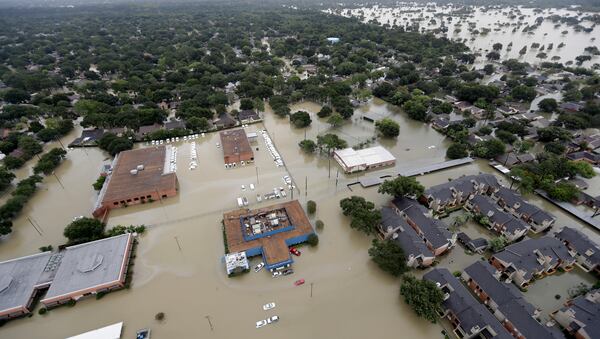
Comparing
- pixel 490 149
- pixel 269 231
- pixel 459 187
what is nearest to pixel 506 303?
pixel 459 187

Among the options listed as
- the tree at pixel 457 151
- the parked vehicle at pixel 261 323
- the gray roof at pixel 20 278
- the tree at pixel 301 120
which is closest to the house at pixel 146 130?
the tree at pixel 301 120

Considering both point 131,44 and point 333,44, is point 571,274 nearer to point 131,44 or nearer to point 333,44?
point 333,44

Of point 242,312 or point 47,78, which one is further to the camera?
point 47,78

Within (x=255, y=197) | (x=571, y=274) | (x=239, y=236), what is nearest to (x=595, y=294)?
(x=571, y=274)

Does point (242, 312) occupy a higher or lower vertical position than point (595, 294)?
lower

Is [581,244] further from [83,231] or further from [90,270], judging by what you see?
[83,231]

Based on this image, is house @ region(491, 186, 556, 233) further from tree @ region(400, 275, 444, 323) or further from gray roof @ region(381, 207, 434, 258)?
tree @ region(400, 275, 444, 323)
